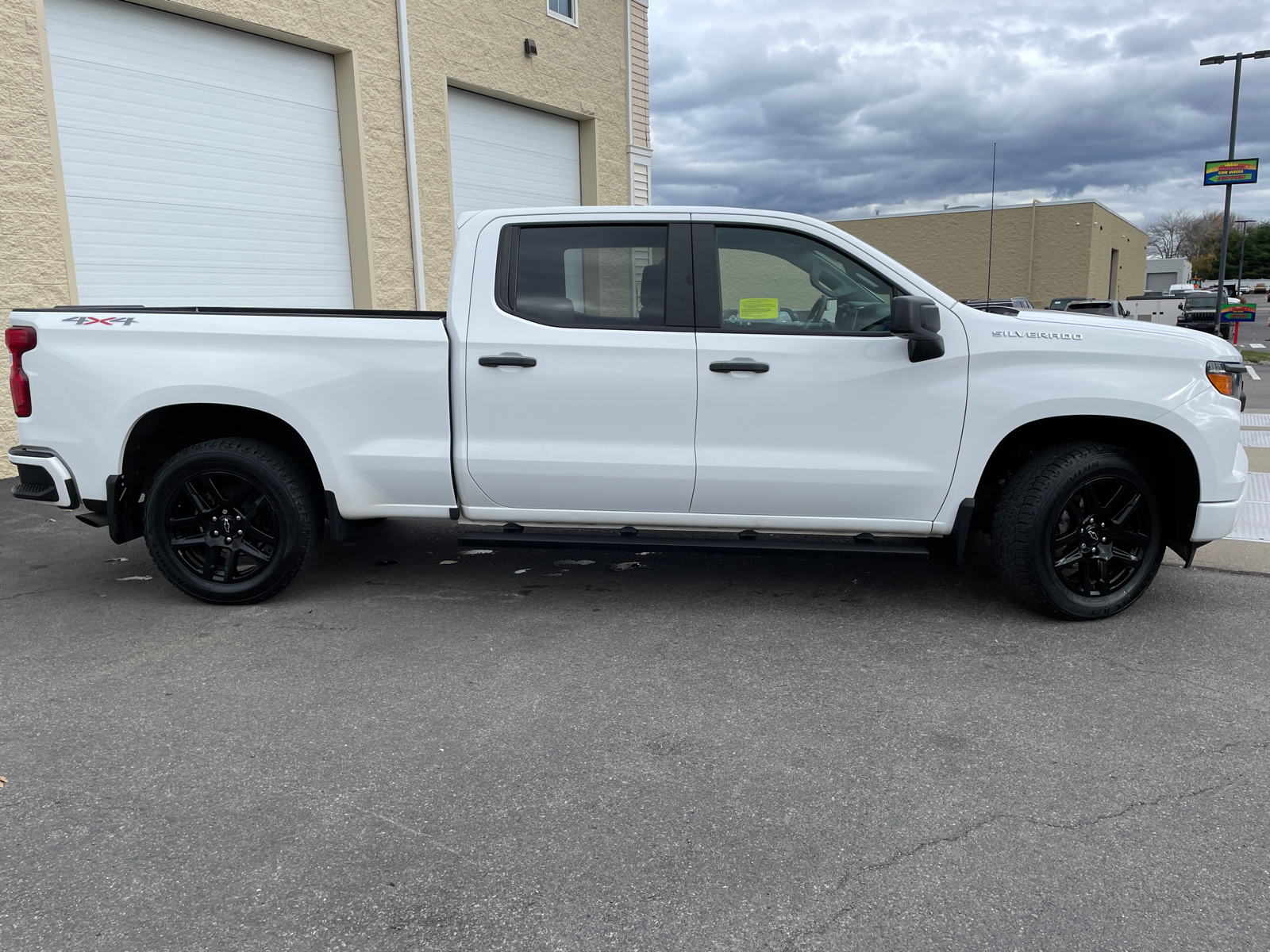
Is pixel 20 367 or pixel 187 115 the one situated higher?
pixel 187 115

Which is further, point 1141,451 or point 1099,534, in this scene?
point 1141,451

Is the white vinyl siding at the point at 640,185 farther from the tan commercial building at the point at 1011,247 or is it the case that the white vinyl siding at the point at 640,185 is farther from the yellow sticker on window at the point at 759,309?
the tan commercial building at the point at 1011,247

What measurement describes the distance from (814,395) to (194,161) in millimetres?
8170

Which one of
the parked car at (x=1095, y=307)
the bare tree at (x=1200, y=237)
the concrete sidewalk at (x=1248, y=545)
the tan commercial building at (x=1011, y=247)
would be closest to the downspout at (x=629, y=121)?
the concrete sidewalk at (x=1248, y=545)

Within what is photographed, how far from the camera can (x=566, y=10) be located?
46.9ft

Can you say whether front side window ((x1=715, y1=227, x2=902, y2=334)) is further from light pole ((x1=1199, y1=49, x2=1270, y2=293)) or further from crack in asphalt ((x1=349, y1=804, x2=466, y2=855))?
light pole ((x1=1199, y1=49, x2=1270, y2=293))

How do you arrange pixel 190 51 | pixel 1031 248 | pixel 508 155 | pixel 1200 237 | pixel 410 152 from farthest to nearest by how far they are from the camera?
pixel 1200 237
pixel 1031 248
pixel 508 155
pixel 410 152
pixel 190 51

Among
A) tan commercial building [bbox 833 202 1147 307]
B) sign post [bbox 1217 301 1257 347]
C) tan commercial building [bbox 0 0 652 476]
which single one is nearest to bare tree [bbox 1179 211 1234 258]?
tan commercial building [bbox 833 202 1147 307]

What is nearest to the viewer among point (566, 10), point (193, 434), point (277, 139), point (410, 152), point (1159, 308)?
point (193, 434)

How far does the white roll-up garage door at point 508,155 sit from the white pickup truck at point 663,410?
795 centimetres

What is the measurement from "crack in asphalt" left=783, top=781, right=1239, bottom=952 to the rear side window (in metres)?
2.62

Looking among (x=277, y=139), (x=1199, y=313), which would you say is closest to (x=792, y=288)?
(x=277, y=139)

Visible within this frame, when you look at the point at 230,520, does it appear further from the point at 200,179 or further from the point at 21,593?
the point at 200,179

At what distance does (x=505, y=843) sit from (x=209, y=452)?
285 cm
